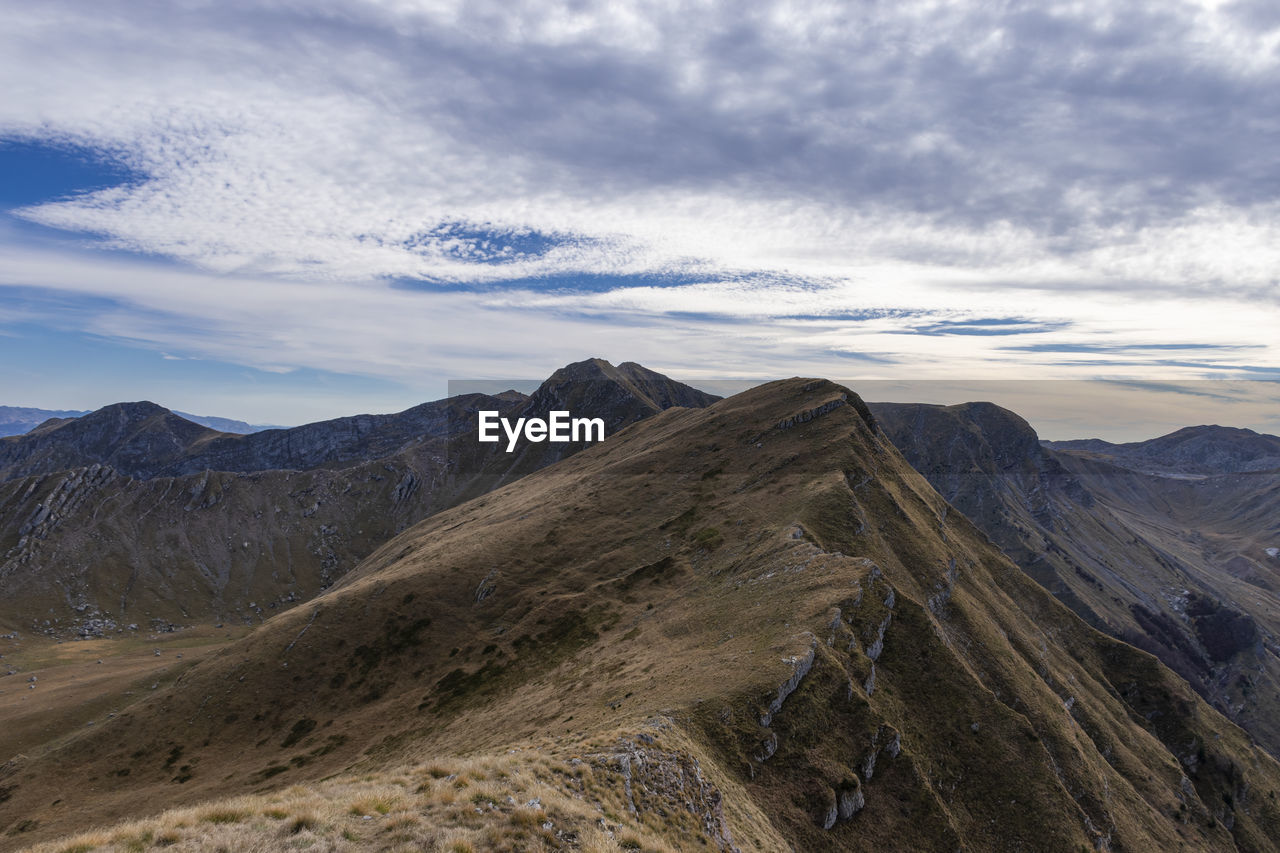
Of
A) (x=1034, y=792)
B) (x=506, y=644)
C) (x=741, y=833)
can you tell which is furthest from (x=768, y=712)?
(x=506, y=644)

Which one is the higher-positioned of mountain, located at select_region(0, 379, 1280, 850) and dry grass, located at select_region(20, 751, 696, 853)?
dry grass, located at select_region(20, 751, 696, 853)

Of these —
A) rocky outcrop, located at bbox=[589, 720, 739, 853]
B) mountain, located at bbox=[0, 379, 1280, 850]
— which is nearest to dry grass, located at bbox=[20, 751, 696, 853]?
mountain, located at bbox=[0, 379, 1280, 850]

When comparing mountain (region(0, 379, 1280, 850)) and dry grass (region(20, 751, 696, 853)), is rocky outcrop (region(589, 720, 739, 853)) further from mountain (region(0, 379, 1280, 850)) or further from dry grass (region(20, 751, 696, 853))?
dry grass (region(20, 751, 696, 853))

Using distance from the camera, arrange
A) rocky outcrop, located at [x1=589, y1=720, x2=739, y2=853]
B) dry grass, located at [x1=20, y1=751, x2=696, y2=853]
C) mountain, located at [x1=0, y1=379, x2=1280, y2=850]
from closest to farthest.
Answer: dry grass, located at [x1=20, y1=751, x2=696, y2=853], mountain, located at [x1=0, y1=379, x2=1280, y2=850], rocky outcrop, located at [x1=589, y1=720, x2=739, y2=853]

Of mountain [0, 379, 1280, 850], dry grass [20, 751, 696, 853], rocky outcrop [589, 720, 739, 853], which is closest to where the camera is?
dry grass [20, 751, 696, 853]

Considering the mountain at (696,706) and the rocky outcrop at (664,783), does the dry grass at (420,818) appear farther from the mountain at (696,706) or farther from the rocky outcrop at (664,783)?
the rocky outcrop at (664,783)

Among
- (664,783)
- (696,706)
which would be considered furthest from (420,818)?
(696,706)

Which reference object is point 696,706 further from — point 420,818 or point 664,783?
point 420,818

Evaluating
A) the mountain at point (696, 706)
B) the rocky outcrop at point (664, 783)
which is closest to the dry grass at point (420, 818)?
the mountain at point (696, 706)

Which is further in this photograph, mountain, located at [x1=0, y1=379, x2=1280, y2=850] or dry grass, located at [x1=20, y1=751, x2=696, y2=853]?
mountain, located at [x1=0, y1=379, x2=1280, y2=850]

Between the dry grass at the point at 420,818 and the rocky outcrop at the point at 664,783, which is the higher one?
the dry grass at the point at 420,818
